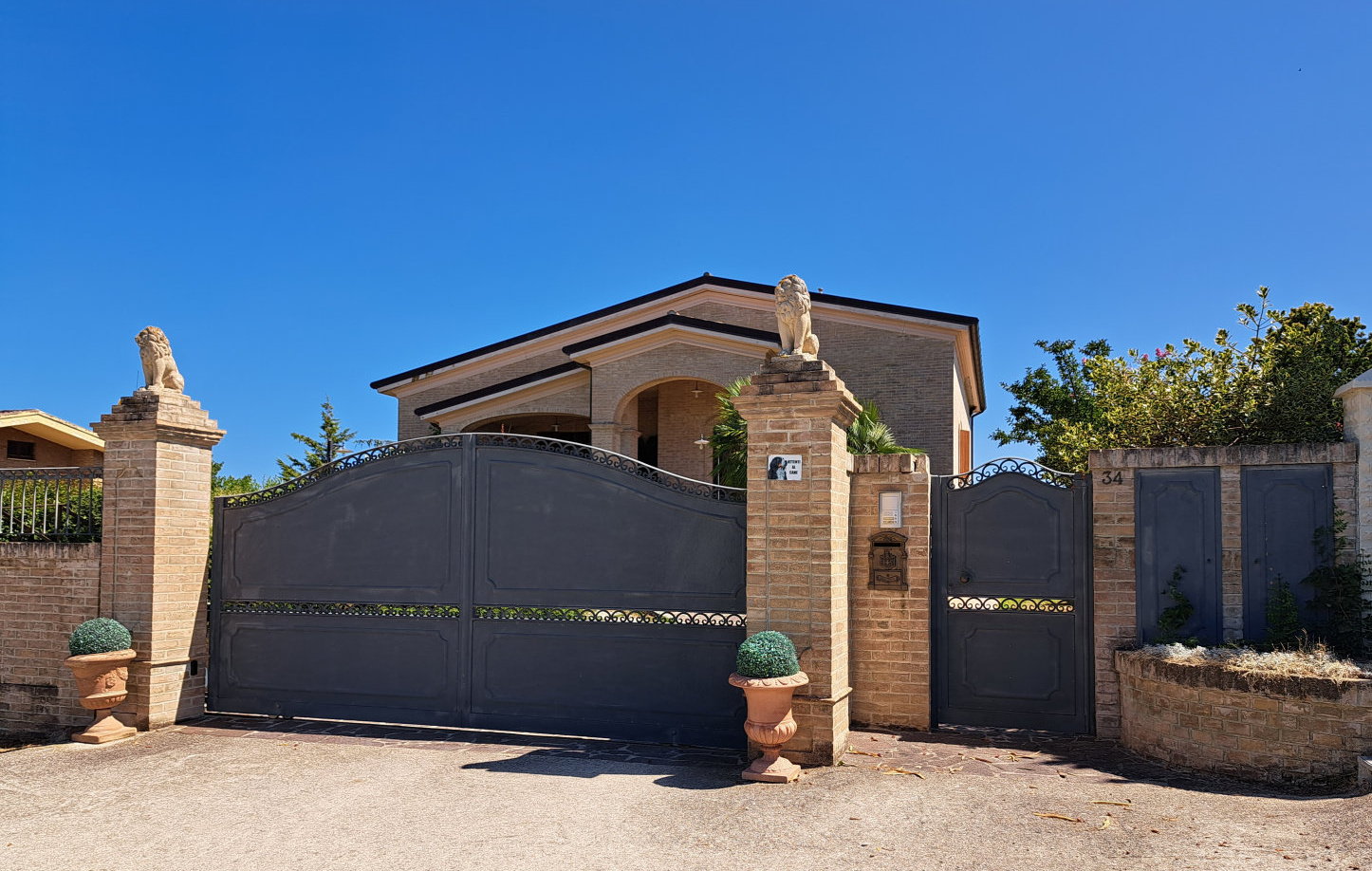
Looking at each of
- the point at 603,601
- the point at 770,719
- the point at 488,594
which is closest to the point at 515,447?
the point at 488,594

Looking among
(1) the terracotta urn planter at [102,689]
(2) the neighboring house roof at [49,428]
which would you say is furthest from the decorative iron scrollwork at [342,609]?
(2) the neighboring house roof at [49,428]

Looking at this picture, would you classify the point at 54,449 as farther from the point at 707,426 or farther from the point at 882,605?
the point at 882,605

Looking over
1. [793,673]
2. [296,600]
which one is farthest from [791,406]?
[296,600]

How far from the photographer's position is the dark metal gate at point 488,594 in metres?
7.69

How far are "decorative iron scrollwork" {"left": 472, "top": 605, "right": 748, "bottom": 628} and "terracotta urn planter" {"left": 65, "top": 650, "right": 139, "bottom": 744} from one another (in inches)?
122

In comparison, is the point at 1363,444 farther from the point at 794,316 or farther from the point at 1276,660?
the point at 794,316

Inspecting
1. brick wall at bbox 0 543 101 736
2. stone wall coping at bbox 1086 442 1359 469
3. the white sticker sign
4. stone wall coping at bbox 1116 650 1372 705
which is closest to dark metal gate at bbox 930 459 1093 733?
stone wall coping at bbox 1086 442 1359 469

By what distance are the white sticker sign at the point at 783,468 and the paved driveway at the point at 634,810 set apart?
2.07 meters

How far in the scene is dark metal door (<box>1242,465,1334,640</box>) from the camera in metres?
7.19

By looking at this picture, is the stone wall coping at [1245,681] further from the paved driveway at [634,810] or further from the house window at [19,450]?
the house window at [19,450]

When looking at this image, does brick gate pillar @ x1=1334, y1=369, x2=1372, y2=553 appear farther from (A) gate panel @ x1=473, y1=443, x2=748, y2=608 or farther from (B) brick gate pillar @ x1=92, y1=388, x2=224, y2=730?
(B) brick gate pillar @ x1=92, y1=388, x2=224, y2=730

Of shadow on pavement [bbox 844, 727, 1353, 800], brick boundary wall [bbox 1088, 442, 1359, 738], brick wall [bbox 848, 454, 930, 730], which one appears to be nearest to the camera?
shadow on pavement [bbox 844, 727, 1353, 800]

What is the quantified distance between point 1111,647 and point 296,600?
275 inches

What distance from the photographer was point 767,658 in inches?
254
